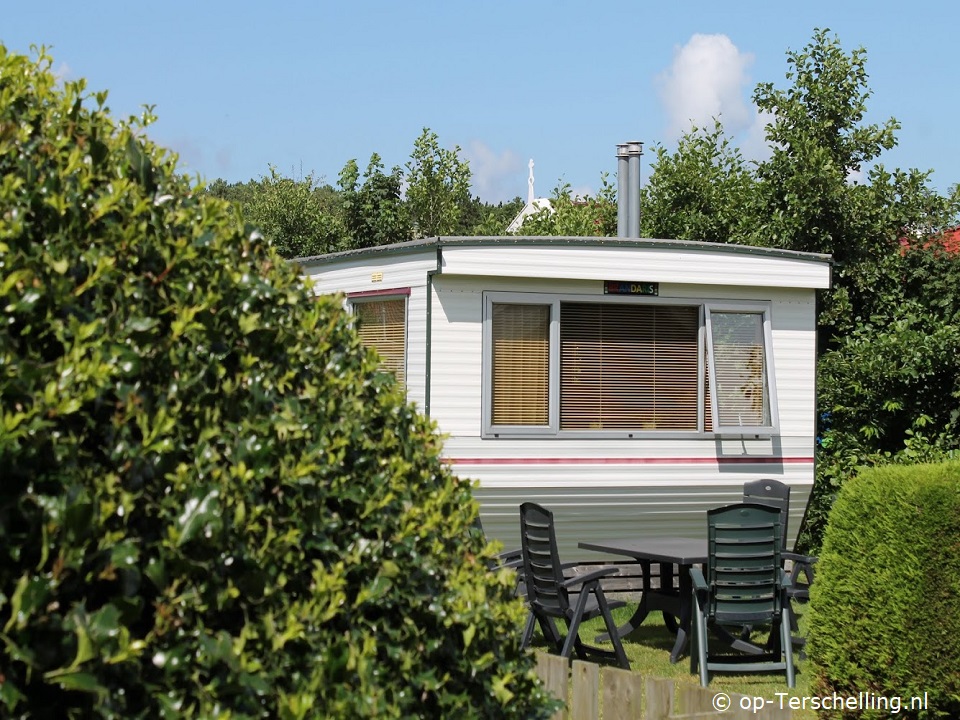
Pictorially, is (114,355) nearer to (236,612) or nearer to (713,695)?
(236,612)

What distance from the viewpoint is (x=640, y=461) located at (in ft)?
32.4

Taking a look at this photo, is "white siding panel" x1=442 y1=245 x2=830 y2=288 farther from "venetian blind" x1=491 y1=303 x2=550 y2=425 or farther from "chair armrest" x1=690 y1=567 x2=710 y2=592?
"chair armrest" x1=690 y1=567 x2=710 y2=592

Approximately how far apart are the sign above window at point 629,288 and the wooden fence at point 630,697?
561cm

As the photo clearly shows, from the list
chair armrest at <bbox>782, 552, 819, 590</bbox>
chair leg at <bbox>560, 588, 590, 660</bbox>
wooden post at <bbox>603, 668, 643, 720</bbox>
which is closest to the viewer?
wooden post at <bbox>603, 668, 643, 720</bbox>

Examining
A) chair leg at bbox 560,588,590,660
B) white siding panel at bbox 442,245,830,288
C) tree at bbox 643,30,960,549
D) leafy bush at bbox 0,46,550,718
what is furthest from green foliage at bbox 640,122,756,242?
leafy bush at bbox 0,46,550,718

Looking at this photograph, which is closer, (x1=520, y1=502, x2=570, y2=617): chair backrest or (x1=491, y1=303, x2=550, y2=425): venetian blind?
(x1=520, y1=502, x2=570, y2=617): chair backrest

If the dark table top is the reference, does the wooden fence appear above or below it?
below

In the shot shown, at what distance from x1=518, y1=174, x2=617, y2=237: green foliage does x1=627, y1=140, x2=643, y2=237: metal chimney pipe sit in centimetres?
365

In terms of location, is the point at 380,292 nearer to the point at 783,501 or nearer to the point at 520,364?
the point at 520,364

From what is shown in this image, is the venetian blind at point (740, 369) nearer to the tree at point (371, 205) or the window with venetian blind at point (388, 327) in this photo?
the window with venetian blind at point (388, 327)

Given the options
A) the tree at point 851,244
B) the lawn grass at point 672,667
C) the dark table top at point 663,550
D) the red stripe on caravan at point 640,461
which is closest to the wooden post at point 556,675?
the lawn grass at point 672,667

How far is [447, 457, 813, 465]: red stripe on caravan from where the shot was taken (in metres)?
9.44

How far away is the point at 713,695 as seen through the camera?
3.95 meters

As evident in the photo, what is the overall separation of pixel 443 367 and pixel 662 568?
2127 mm
